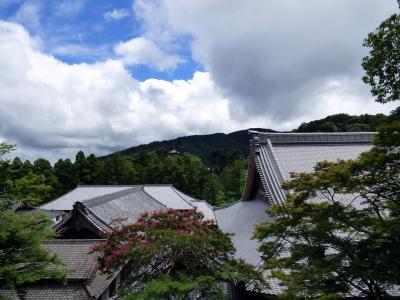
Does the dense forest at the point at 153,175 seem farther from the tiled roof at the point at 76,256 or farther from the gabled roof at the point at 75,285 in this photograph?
the gabled roof at the point at 75,285

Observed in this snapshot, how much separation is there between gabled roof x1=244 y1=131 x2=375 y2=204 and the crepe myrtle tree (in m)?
5.88

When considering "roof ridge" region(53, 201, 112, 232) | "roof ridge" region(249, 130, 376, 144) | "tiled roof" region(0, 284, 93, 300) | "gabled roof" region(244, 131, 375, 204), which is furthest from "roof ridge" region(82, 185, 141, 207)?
"roof ridge" region(249, 130, 376, 144)

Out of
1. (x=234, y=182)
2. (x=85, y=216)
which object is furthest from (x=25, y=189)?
(x=234, y=182)

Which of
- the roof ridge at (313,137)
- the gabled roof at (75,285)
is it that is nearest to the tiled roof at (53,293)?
the gabled roof at (75,285)

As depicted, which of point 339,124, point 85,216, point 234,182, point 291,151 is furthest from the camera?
point 339,124

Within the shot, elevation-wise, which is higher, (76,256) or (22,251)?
(22,251)

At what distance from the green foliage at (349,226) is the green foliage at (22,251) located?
6.35 metres

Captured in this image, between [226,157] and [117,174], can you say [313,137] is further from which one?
[226,157]

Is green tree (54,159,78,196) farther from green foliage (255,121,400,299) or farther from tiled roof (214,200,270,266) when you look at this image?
green foliage (255,121,400,299)

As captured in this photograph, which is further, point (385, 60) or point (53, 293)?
point (53, 293)

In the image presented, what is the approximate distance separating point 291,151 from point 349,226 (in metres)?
10.4

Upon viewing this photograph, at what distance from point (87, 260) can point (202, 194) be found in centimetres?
4017

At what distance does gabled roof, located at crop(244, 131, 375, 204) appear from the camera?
51.5 ft

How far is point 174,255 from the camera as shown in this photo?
365 inches
